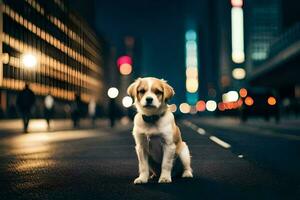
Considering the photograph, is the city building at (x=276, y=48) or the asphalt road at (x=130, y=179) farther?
the city building at (x=276, y=48)

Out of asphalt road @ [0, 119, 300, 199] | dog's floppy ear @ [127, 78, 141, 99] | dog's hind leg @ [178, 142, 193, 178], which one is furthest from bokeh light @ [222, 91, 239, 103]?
dog's floppy ear @ [127, 78, 141, 99]

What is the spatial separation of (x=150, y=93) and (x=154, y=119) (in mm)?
373

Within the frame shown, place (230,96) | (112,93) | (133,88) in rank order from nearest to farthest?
1. (133,88)
2. (112,93)
3. (230,96)

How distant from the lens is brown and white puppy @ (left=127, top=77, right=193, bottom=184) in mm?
5516

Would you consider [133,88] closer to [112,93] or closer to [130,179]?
[130,179]

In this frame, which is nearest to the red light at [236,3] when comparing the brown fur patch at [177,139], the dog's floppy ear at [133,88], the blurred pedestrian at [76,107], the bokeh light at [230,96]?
the bokeh light at [230,96]

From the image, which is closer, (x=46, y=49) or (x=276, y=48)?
(x=46, y=49)

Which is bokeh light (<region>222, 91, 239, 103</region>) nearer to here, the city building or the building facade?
the city building

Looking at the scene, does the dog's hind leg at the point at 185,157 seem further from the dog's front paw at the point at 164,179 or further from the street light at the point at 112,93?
the street light at the point at 112,93

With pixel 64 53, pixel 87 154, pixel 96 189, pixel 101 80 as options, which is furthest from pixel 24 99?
pixel 101 80

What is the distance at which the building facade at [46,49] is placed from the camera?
6356cm

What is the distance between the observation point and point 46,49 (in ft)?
265

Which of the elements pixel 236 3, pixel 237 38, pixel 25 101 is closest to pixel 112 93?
pixel 25 101

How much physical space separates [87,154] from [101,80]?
423 feet
